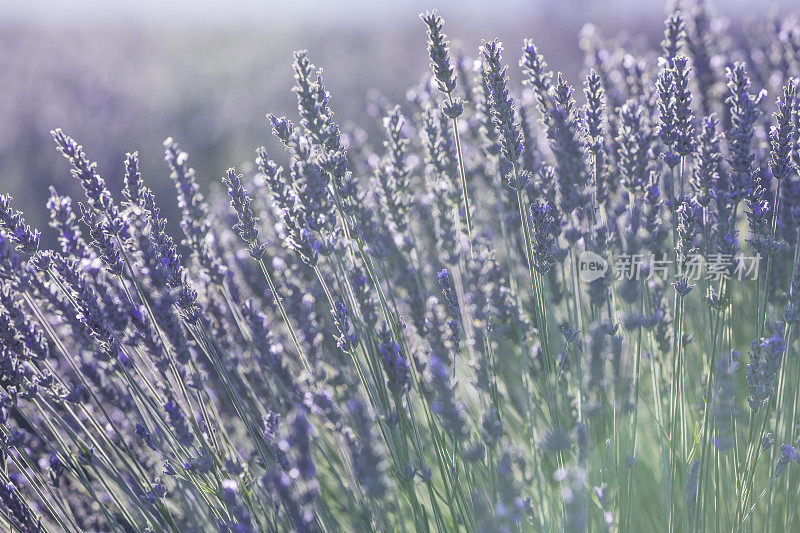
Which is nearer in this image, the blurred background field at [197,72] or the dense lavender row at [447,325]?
the dense lavender row at [447,325]

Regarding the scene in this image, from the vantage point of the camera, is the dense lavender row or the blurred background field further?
the blurred background field

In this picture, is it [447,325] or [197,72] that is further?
[197,72]

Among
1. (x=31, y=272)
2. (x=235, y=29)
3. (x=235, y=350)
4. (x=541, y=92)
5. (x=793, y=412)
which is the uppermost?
(x=235, y=29)

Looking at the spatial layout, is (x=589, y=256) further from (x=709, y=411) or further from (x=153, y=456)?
(x=153, y=456)

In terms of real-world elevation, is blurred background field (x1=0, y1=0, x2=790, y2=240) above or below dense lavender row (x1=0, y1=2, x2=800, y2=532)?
above

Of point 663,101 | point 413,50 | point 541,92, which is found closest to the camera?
point 663,101

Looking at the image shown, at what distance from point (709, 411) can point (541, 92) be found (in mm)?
1155

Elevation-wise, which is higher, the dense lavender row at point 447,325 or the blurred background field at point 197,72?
the blurred background field at point 197,72

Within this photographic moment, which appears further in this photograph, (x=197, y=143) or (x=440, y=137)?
(x=197, y=143)

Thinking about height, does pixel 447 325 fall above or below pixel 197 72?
below

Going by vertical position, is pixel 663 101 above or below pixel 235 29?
below

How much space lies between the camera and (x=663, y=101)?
190 cm

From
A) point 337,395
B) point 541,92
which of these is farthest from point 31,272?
point 541,92

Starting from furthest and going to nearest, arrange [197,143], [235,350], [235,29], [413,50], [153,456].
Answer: [235,29] → [413,50] → [197,143] → [235,350] → [153,456]
